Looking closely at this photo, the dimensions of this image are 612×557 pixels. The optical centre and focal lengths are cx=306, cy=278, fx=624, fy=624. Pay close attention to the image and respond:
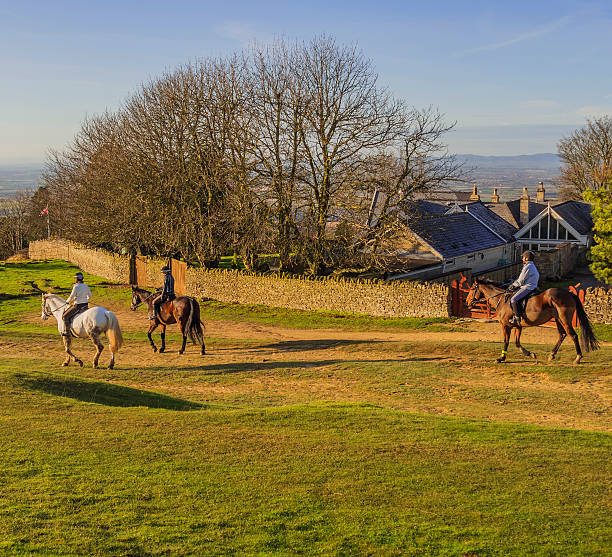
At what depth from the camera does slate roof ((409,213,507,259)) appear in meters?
40.4

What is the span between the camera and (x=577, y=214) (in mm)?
58938

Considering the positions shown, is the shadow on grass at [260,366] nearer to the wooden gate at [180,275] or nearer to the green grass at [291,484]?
the green grass at [291,484]

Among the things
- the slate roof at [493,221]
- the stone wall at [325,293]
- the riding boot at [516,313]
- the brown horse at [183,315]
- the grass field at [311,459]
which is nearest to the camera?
the grass field at [311,459]

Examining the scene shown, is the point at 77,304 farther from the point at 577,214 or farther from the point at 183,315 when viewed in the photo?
the point at 577,214

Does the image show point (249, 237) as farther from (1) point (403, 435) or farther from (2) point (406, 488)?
(2) point (406, 488)

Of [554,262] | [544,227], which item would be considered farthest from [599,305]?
[544,227]

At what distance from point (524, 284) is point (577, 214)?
43.2m

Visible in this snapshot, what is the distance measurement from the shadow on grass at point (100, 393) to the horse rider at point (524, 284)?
1091cm

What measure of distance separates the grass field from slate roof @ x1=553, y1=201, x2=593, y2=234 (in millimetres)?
36118

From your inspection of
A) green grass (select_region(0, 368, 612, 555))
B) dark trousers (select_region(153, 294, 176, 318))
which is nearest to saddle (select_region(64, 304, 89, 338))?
dark trousers (select_region(153, 294, 176, 318))

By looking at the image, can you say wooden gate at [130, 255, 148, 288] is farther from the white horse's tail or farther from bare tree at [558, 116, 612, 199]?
bare tree at [558, 116, 612, 199]

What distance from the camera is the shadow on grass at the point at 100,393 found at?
1506 cm

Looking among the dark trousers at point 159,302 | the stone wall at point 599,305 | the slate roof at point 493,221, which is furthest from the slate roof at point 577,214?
the dark trousers at point 159,302

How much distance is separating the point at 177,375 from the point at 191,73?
2837cm
